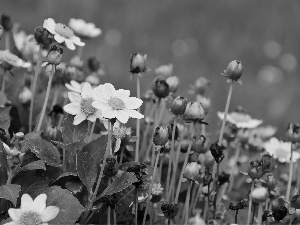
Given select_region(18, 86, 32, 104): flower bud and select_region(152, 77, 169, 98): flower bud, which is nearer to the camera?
select_region(152, 77, 169, 98): flower bud

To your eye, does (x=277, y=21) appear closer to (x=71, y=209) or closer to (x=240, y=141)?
(x=240, y=141)

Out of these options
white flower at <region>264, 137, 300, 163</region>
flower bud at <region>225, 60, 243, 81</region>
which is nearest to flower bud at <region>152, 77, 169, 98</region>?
flower bud at <region>225, 60, 243, 81</region>

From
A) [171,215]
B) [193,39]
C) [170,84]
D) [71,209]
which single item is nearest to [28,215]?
[71,209]

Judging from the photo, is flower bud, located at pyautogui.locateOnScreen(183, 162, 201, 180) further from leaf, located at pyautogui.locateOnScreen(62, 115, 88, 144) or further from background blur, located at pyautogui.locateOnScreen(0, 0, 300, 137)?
background blur, located at pyautogui.locateOnScreen(0, 0, 300, 137)

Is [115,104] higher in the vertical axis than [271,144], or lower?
lower

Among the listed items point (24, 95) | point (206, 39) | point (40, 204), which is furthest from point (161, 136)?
point (206, 39)
